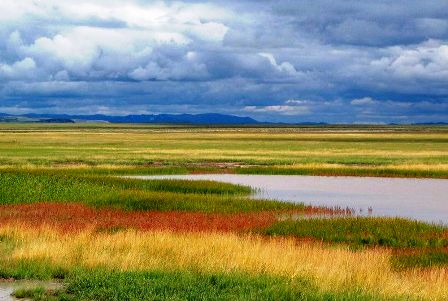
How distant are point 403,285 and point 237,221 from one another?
1354 centimetres

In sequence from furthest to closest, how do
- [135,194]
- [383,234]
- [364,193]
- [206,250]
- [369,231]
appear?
[364,193] < [135,194] < [369,231] < [383,234] < [206,250]

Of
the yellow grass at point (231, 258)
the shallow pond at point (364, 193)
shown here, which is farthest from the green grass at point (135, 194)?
the yellow grass at point (231, 258)

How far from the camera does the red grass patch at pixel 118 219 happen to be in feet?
82.2

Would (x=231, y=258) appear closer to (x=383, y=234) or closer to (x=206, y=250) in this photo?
(x=206, y=250)

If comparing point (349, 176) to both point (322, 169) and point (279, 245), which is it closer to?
point (322, 169)

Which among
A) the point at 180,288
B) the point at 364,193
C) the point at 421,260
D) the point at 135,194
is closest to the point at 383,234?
the point at 421,260

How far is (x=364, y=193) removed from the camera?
4444 cm

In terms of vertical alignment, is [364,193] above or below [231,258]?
below

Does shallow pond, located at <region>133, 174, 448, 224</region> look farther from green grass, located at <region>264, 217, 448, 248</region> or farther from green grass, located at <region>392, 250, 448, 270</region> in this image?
green grass, located at <region>392, 250, 448, 270</region>

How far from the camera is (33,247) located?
18.1 m

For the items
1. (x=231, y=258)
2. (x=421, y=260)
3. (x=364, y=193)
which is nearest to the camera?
(x=231, y=258)

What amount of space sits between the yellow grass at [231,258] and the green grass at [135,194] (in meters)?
12.5

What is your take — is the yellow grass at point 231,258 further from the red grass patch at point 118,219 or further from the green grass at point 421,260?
the red grass patch at point 118,219

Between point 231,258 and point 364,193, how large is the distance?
93.0 ft
